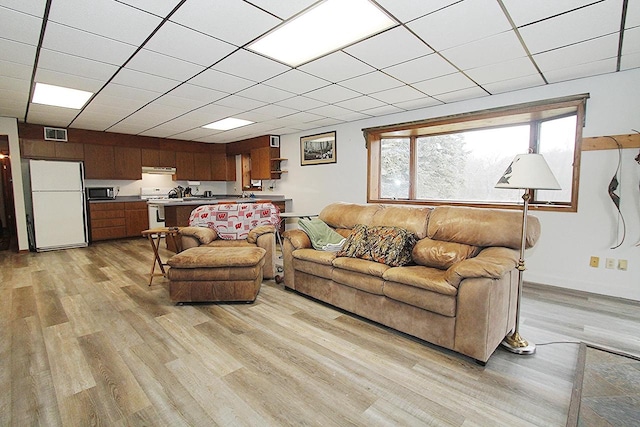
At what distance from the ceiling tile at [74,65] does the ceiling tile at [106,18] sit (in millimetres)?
677

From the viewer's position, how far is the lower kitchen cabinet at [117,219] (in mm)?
6270

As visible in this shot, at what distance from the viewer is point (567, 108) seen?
3451mm

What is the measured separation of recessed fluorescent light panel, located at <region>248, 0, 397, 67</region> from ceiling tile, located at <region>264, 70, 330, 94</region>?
40cm

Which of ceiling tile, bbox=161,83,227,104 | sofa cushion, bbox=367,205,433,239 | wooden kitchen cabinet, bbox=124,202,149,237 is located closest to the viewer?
sofa cushion, bbox=367,205,433,239

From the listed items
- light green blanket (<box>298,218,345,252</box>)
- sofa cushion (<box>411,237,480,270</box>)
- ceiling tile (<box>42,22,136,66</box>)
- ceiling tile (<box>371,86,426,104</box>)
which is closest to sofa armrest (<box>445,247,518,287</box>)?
sofa cushion (<box>411,237,480,270</box>)

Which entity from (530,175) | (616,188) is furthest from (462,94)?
(530,175)

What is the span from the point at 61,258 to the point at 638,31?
24.9 feet

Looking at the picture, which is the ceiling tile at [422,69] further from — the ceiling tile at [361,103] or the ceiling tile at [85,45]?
the ceiling tile at [85,45]

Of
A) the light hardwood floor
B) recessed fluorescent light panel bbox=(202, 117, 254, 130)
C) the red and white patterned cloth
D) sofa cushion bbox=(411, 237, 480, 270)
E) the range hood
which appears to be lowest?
the light hardwood floor

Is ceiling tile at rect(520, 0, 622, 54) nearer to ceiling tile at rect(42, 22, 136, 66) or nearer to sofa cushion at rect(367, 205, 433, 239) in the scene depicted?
sofa cushion at rect(367, 205, 433, 239)

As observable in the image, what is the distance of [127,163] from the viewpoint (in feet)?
22.2

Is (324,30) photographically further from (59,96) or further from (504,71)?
(59,96)

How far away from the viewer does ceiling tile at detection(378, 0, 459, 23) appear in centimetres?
192

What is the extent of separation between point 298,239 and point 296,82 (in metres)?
1.76
